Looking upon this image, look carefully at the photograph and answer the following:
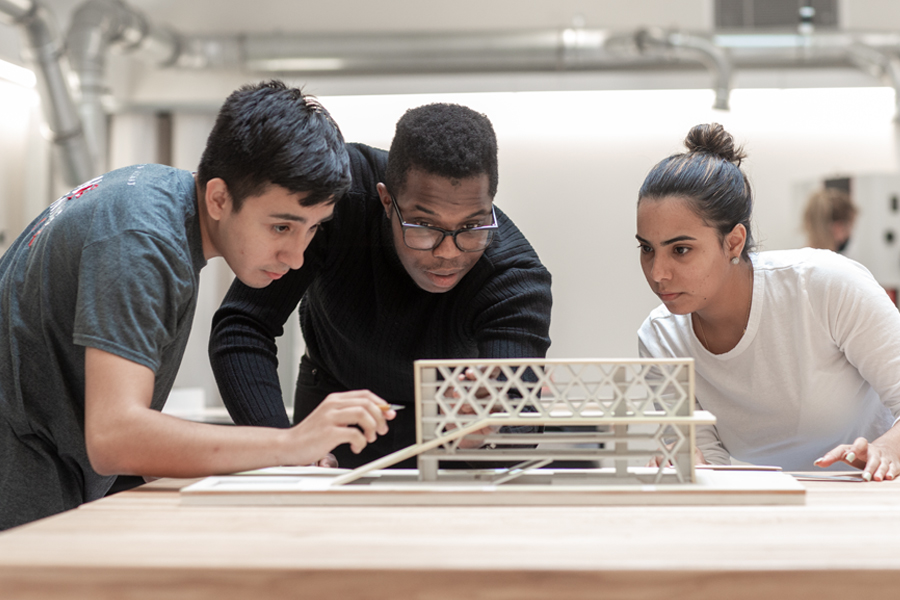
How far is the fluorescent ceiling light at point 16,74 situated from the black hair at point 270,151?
10.8ft

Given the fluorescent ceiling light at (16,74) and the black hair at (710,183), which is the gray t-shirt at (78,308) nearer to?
the black hair at (710,183)

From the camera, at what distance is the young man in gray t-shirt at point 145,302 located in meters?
1.05

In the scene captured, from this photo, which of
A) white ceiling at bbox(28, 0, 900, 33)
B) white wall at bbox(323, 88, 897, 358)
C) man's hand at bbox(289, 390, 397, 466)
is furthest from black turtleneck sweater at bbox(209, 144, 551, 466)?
white ceiling at bbox(28, 0, 900, 33)

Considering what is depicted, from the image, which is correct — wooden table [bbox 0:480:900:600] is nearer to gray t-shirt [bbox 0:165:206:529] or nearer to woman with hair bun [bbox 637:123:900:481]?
gray t-shirt [bbox 0:165:206:529]

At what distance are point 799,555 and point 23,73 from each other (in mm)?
4372

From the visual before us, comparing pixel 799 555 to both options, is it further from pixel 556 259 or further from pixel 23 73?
pixel 23 73

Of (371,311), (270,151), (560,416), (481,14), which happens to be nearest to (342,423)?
(560,416)

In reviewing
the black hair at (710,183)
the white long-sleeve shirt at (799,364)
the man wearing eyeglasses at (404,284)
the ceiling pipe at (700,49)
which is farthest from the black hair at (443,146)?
the ceiling pipe at (700,49)

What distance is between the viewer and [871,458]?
4.12 feet

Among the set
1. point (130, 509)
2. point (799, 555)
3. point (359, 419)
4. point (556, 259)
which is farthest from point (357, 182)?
point (556, 259)

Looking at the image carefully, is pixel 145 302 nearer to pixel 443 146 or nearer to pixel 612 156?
pixel 443 146

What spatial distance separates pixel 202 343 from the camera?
14.1ft

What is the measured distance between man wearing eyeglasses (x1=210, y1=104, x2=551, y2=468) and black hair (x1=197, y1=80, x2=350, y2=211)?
0.73ft

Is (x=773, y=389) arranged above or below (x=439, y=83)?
below
